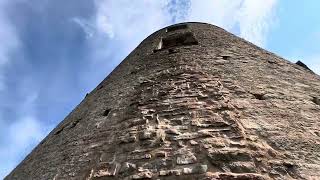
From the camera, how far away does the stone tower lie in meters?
3.99

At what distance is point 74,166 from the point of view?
4.61 metres

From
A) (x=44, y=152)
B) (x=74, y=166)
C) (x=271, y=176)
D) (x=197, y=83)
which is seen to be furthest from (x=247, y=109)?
(x=44, y=152)

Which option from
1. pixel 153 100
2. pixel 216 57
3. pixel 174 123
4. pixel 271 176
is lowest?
pixel 271 176

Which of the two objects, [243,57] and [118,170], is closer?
[118,170]

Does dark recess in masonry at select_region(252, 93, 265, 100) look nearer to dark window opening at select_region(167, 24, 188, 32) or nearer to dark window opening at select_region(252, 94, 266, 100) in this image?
dark window opening at select_region(252, 94, 266, 100)

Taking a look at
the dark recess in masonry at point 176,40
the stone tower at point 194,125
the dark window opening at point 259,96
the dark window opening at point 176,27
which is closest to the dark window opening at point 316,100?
A: the stone tower at point 194,125

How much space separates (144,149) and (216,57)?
9.32 feet

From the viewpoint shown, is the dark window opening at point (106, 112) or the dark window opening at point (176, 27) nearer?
the dark window opening at point (106, 112)

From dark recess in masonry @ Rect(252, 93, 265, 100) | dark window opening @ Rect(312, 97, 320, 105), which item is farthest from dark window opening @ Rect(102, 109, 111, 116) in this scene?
dark window opening @ Rect(312, 97, 320, 105)

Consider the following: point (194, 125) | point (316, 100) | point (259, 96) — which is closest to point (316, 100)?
point (316, 100)

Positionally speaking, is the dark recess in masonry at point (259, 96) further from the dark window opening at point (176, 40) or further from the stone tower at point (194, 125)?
the dark window opening at point (176, 40)

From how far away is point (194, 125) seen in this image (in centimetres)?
450

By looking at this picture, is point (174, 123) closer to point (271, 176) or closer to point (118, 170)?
point (118, 170)

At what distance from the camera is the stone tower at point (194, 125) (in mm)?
3992
